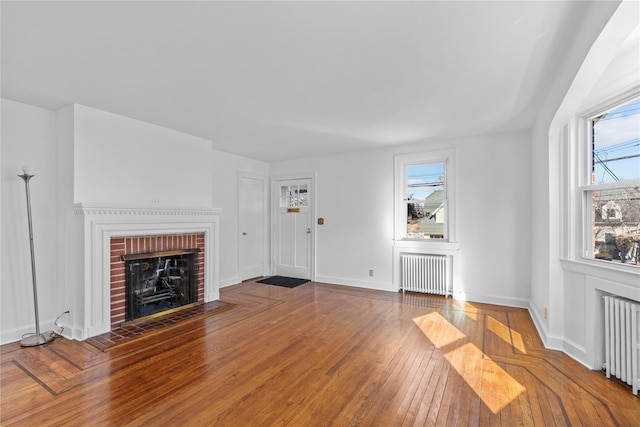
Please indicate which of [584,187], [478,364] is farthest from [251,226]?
[584,187]

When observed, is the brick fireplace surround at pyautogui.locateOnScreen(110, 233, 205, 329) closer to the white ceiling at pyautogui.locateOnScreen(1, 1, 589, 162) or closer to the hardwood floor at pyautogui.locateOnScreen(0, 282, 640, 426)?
the hardwood floor at pyautogui.locateOnScreen(0, 282, 640, 426)

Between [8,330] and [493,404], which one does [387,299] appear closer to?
[493,404]

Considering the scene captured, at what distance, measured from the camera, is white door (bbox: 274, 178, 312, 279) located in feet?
19.7

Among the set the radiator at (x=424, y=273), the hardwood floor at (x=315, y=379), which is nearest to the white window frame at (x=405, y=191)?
the radiator at (x=424, y=273)

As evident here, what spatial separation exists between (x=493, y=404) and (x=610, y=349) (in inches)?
45.8

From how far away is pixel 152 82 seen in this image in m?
2.69

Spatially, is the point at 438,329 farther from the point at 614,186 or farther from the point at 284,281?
the point at 284,281

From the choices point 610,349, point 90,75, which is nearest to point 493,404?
point 610,349

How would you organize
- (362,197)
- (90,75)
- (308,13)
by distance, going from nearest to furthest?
(308,13) < (90,75) < (362,197)

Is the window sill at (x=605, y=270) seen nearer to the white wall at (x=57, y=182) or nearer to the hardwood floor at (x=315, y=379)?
the hardwood floor at (x=315, y=379)

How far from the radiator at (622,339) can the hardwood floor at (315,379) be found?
0.36 feet

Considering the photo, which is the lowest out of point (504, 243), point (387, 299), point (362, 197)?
point (387, 299)

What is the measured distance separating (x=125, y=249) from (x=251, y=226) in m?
2.65

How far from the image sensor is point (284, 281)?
5.76 metres
